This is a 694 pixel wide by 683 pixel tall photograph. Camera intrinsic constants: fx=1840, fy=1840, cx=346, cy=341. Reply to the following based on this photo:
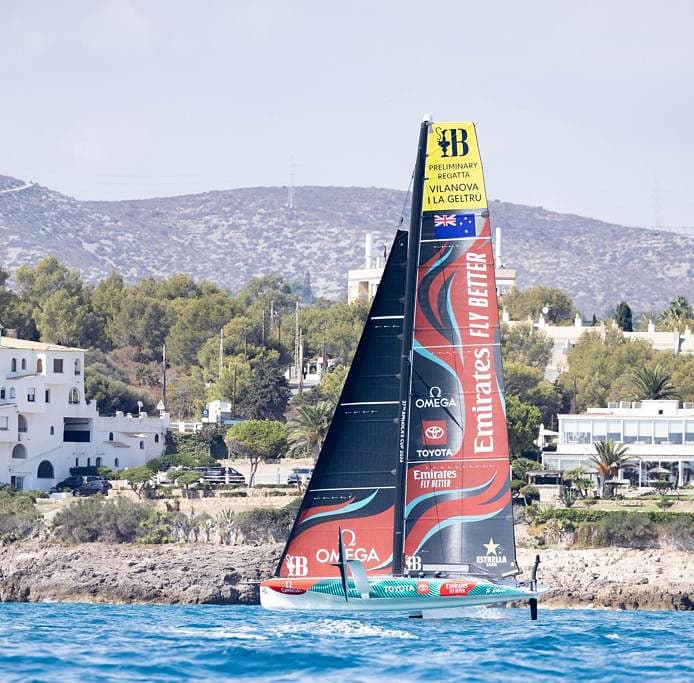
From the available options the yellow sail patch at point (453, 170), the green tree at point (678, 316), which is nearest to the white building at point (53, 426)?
the yellow sail patch at point (453, 170)

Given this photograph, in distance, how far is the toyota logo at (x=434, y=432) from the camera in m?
37.7

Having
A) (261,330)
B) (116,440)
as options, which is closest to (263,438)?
(116,440)

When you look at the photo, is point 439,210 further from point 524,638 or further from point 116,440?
point 116,440

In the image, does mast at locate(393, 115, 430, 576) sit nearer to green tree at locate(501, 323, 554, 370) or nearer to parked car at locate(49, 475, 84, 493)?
parked car at locate(49, 475, 84, 493)

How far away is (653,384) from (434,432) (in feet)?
164

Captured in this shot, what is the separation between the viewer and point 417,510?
124ft

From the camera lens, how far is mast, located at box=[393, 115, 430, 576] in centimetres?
3750

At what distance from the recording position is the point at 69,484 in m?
73.7

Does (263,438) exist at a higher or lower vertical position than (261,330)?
lower

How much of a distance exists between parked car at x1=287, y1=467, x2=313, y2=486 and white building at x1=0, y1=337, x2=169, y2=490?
832 cm

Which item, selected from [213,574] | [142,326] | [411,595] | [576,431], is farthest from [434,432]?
[142,326]

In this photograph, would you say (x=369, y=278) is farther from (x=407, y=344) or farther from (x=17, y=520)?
(x=407, y=344)

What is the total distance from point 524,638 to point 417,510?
3.38m

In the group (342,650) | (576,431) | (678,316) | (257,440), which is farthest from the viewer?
(678,316)
